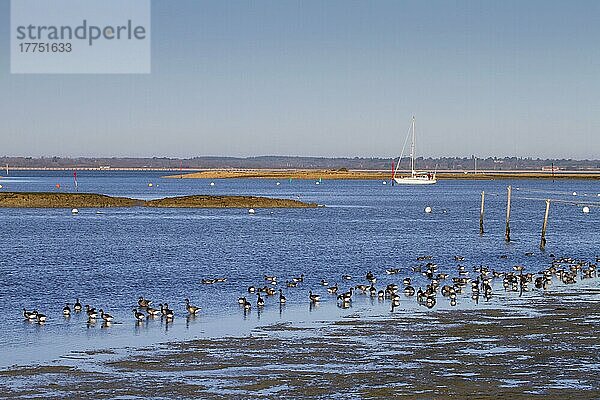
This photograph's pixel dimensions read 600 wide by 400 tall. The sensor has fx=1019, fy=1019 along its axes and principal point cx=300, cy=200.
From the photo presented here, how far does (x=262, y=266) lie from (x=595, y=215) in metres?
68.8

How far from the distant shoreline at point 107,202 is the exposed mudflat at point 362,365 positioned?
286 feet

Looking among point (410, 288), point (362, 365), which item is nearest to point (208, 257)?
point (410, 288)

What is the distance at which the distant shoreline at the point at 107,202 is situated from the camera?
4564 inches

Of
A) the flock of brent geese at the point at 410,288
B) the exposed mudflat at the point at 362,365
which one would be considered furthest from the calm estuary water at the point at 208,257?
the exposed mudflat at the point at 362,365

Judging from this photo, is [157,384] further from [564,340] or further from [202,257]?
[202,257]

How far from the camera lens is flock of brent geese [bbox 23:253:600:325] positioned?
3322cm

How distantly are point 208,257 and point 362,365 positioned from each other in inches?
1329

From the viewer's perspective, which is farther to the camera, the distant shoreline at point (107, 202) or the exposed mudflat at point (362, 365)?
the distant shoreline at point (107, 202)

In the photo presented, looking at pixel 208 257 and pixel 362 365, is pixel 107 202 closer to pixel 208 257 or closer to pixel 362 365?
pixel 208 257

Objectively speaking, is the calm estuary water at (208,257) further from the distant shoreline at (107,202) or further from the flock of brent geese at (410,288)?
the distant shoreline at (107,202)

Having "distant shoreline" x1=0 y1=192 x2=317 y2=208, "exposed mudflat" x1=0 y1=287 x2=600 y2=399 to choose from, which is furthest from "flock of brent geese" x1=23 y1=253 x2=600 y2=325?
"distant shoreline" x1=0 y1=192 x2=317 y2=208

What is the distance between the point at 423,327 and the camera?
1208 inches

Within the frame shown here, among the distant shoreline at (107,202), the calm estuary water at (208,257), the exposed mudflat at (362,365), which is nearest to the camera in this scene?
the exposed mudflat at (362,365)

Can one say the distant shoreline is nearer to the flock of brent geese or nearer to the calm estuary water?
the calm estuary water
